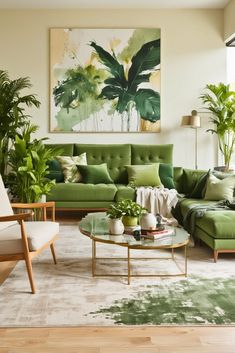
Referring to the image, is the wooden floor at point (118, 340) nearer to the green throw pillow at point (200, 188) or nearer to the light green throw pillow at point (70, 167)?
the green throw pillow at point (200, 188)

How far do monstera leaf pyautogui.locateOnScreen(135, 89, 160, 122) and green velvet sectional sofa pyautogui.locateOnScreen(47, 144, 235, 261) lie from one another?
57cm

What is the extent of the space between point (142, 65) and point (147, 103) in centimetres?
60

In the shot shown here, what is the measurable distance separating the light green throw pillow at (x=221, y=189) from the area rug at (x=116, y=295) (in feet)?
Result: 3.80

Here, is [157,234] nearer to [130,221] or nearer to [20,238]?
[130,221]

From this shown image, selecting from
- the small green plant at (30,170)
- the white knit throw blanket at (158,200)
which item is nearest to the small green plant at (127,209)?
the small green plant at (30,170)

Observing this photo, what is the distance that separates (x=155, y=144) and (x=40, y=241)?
4180 millimetres

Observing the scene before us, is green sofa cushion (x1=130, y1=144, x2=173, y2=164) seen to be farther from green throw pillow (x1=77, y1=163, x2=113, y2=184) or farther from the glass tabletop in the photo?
the glass tabletop

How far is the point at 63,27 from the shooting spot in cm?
723

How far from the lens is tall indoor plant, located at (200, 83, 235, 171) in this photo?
22.9 ft

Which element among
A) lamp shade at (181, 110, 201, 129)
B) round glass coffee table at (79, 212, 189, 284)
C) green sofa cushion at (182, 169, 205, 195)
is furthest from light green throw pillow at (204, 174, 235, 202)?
lamp shade at (181, 110, 201, 129)

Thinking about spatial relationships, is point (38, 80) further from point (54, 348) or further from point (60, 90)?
point (54, 348)

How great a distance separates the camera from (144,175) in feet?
21.5

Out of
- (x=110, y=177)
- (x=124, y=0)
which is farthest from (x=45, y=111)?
(x=124, y=0)

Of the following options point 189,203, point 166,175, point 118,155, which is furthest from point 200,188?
point 118,155
